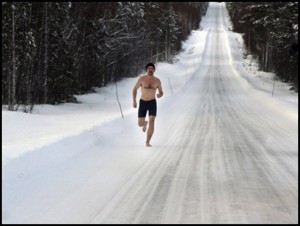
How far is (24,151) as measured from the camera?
23.4 ft

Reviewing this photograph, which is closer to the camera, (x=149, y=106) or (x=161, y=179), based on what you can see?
(x=161, y=179)

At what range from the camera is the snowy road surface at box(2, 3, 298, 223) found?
17.2 ft

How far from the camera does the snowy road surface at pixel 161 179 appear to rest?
524 centimetres

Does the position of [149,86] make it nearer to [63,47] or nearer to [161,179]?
[161,179]

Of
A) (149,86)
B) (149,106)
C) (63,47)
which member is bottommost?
(149,106)

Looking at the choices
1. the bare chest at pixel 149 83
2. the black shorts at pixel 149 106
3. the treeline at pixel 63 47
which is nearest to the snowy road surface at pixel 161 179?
the black shorts at pixel 149 106

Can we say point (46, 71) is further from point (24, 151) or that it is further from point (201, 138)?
point (24, 151)

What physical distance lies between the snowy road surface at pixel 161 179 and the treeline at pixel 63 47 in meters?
8.26

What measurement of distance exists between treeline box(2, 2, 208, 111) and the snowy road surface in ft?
27.1

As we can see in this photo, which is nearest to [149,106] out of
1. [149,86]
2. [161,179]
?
[149,86]

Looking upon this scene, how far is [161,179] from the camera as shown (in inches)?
277

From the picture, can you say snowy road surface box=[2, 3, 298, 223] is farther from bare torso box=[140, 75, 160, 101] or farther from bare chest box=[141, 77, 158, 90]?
bare chest box=[141, 77, 158, 90]

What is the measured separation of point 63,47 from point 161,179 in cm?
1684

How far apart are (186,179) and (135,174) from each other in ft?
2.79
